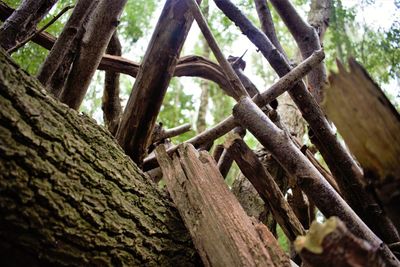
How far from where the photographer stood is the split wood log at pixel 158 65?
1605 mm

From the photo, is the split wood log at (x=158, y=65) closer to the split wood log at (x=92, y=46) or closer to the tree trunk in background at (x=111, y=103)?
the split wood log at (x=92, y=46)

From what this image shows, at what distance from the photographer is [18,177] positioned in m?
0.82

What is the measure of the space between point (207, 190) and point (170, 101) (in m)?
7.17

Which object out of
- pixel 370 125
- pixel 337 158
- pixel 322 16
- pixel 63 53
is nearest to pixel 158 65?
pixel 63 53

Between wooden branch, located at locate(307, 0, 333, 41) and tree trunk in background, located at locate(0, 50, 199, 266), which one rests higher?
wooden branch, located at locate(307, 0, 333, 41)

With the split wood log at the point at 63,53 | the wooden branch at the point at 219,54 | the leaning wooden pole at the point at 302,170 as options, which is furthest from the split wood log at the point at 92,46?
the leaning wooden pole at the point at 302,170

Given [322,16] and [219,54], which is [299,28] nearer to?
[219,54]

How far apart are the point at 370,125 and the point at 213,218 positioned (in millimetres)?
626

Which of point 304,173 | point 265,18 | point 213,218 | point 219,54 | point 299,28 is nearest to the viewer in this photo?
point 213,218

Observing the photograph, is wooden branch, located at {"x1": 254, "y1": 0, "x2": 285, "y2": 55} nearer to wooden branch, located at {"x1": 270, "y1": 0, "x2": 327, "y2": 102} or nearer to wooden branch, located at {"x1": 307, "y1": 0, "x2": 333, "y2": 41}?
wooden branch, located at {"x1": 270, "y1": 0, "x2": 327, "y2": 102}

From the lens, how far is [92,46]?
5.74 feet

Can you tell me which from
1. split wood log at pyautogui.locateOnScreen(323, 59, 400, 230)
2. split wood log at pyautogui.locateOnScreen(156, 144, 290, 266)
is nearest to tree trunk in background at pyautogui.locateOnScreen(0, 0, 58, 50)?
split wood log at pyautogui.locateOnScreen(156, 144, 290, 266)

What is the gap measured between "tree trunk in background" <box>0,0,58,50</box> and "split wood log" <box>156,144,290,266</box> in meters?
1.12

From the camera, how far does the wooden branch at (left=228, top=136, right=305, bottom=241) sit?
1430 millimetres
